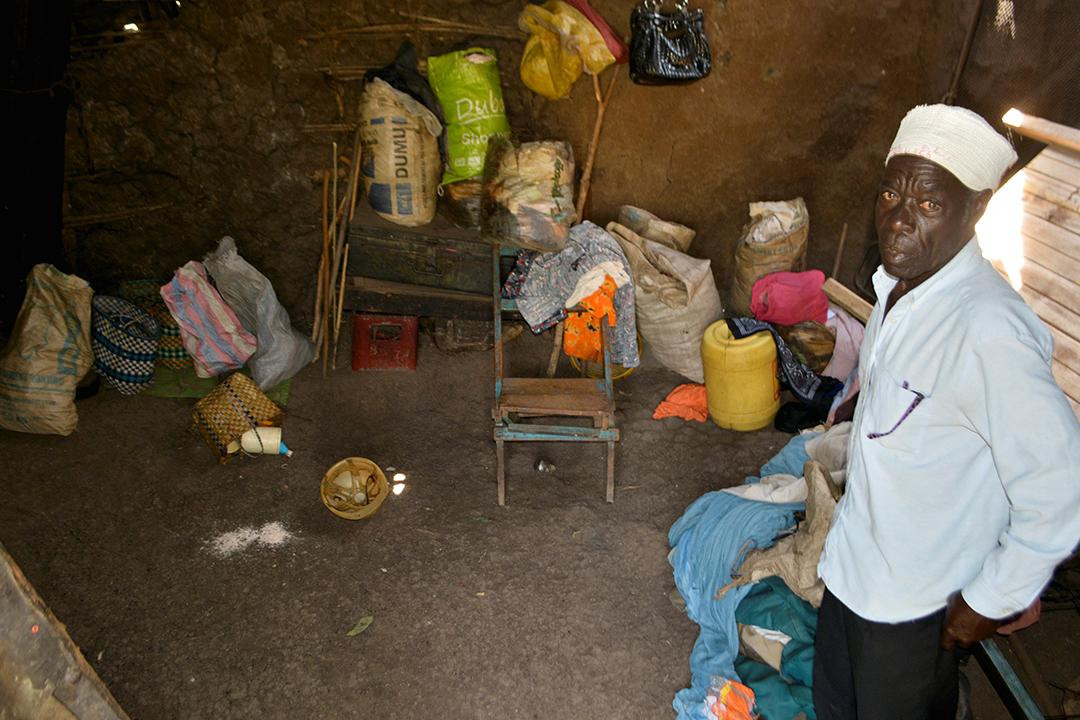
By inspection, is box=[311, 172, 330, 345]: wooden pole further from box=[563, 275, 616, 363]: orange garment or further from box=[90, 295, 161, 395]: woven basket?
box=[563, 275, 616, 363]: orange garment

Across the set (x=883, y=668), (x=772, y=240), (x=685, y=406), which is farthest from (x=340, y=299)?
(x=883, y=668)

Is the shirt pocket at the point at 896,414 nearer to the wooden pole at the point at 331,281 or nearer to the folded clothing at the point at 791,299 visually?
the folded clothing at the point at 791,299

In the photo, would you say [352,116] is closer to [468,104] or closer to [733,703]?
A: [468,104]

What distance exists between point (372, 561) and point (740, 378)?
87.7 inches

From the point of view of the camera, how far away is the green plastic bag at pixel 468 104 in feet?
15.2

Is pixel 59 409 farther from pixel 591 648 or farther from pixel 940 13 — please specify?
pixel 940 13

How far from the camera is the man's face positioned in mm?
1927

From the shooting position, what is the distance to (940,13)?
473 cm

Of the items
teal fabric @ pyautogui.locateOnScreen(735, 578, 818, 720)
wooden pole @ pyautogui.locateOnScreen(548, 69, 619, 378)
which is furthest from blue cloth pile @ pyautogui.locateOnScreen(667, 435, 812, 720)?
wooden pole @ pyautogui.locateOnScreen(548, 69, 619, 378)

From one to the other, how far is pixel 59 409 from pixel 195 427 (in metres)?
0.70

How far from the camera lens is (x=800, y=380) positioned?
4598mm

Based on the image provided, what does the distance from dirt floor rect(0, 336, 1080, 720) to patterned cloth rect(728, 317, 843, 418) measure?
279mm

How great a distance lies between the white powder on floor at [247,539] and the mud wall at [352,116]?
1.84 m

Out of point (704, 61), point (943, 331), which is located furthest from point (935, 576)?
point (704, 61)
